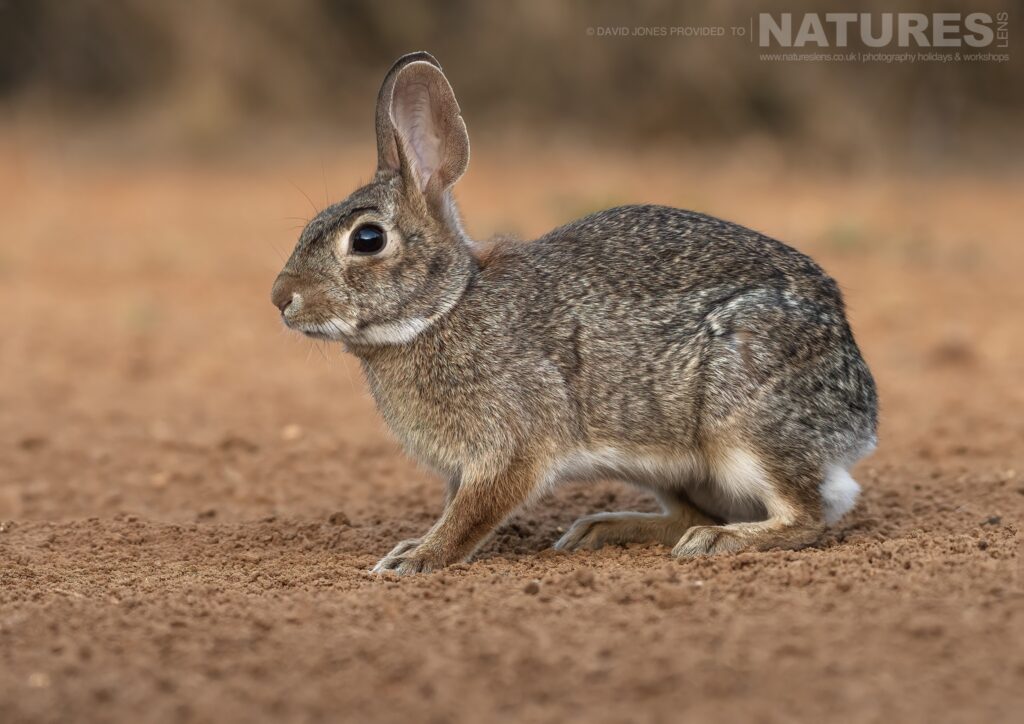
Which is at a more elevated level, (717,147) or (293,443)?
(717,147)

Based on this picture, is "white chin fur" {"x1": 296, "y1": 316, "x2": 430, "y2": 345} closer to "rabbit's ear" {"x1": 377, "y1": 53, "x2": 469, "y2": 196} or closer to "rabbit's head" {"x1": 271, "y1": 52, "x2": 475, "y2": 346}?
"rabbit's head" {"x1": 271, "y1": 52, "x2": 475, "y2": 346}

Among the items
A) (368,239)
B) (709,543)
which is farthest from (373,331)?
(709,543)

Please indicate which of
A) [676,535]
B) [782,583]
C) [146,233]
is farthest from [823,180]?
[782,583]

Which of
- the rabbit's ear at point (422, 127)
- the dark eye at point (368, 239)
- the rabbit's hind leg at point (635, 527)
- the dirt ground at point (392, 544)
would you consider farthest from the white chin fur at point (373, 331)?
the rabbit's hind leg at point (635, 527)

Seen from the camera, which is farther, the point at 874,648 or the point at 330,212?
the point at 330,212

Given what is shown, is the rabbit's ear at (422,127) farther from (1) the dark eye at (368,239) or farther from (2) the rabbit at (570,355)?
(1) the dark eye at (368,239)

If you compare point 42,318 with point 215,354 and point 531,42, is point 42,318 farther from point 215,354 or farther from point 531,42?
point 531,42

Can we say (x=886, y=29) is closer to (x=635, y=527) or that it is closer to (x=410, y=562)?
(x=635, y=527)
